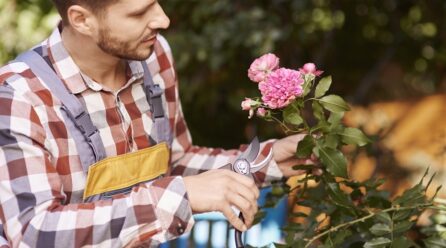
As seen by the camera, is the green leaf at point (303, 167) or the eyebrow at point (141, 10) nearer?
the eyebrow at point (141, 10)

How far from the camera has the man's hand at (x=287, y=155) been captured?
1.68m

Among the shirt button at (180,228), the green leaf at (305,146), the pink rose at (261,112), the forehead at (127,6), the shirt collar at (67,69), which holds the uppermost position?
the forehead at (127,6)

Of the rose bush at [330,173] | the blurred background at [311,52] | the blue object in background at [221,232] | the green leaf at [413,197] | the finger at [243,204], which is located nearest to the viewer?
the finger at [243,204]

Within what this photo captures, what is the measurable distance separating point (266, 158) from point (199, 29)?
6.60 ft

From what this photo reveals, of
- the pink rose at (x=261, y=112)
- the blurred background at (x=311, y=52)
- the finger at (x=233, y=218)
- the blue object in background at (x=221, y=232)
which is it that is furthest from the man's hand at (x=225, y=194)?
the blurred background at (x=311, y=52)

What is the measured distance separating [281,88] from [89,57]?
15.5 inches

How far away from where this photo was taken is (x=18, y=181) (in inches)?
55.8

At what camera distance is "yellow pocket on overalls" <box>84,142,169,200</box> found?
158 centimetres

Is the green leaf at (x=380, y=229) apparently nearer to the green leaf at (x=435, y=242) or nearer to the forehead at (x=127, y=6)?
the green leaf at (x=435, y=242)

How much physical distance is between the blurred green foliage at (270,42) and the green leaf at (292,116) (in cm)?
151

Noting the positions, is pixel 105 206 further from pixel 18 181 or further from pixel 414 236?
pixel 414 236

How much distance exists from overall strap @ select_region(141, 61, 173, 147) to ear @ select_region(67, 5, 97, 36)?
0.22 metres

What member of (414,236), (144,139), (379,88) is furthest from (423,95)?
(144,139)

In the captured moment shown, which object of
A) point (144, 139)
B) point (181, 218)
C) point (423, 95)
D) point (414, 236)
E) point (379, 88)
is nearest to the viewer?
point (181, 218)
